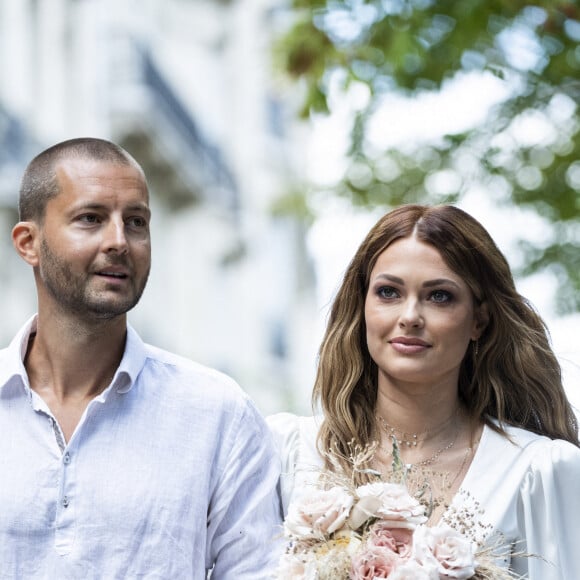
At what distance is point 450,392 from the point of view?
16.8ft

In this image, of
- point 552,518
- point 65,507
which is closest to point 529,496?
point 552,518

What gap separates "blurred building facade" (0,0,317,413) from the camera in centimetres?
1697

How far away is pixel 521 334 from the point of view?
17.2 ft

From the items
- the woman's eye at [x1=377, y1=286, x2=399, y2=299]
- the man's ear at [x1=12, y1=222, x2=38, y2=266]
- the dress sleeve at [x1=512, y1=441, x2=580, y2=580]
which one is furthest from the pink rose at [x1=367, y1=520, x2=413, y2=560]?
the man's ear at [x1=12, y1=222, x2=38, y2=266]

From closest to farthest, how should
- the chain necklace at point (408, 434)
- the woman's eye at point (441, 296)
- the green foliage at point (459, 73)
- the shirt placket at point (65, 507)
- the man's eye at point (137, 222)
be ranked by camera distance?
1. the shirt placket at point (65, 507)
2. the man's eye at point (137, 222)
3. the woman's eye at point (441, 296)
4. the chain necklace at point (408, 434)
5. the green foliage at point (459, 73)

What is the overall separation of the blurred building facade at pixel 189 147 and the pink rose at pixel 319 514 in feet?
37.8

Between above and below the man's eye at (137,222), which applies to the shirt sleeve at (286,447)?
below

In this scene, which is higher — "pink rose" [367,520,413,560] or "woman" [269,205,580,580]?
"woman" [269,205,580,580]

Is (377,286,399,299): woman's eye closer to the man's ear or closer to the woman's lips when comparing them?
the woman's lips

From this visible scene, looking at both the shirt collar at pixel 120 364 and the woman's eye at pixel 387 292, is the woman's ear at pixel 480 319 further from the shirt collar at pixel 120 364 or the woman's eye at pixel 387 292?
the shirt collar at pixel 120 364

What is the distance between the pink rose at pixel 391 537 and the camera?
4.23 metres

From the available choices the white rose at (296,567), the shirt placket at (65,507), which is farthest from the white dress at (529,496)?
the shirt placket at (65,507)

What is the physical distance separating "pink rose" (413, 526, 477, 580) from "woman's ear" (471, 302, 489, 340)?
1085mm

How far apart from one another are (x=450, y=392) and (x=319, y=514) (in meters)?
1.00
